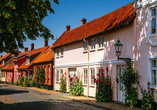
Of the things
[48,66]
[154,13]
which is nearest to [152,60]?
[154,13]

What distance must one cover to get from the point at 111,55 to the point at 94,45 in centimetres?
271

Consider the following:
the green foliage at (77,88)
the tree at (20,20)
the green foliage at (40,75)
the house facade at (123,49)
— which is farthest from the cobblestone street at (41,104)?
the green foliage at (40,75)

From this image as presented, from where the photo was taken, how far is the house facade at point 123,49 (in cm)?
1138

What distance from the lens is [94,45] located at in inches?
669

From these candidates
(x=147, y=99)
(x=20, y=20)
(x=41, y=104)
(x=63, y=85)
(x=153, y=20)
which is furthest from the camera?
(x=63, y=85)

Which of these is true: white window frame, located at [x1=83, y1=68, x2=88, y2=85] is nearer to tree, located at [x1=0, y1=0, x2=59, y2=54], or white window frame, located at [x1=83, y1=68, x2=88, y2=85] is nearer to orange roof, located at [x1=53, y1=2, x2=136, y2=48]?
orange roof, located at [x1=53, y1=2, x2=136, y2=48]

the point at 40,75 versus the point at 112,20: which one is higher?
the point at 112,20

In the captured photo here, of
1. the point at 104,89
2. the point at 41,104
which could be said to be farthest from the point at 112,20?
the point at 41,104

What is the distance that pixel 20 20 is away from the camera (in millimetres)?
9484

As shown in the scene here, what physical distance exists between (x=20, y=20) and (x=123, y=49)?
22.4ft

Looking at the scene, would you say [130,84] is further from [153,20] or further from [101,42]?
[101,42]

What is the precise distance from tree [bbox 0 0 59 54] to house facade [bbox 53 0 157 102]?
4660 millimetres

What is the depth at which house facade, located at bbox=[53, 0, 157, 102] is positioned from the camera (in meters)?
11.4

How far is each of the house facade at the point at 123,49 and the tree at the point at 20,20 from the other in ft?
15.3
